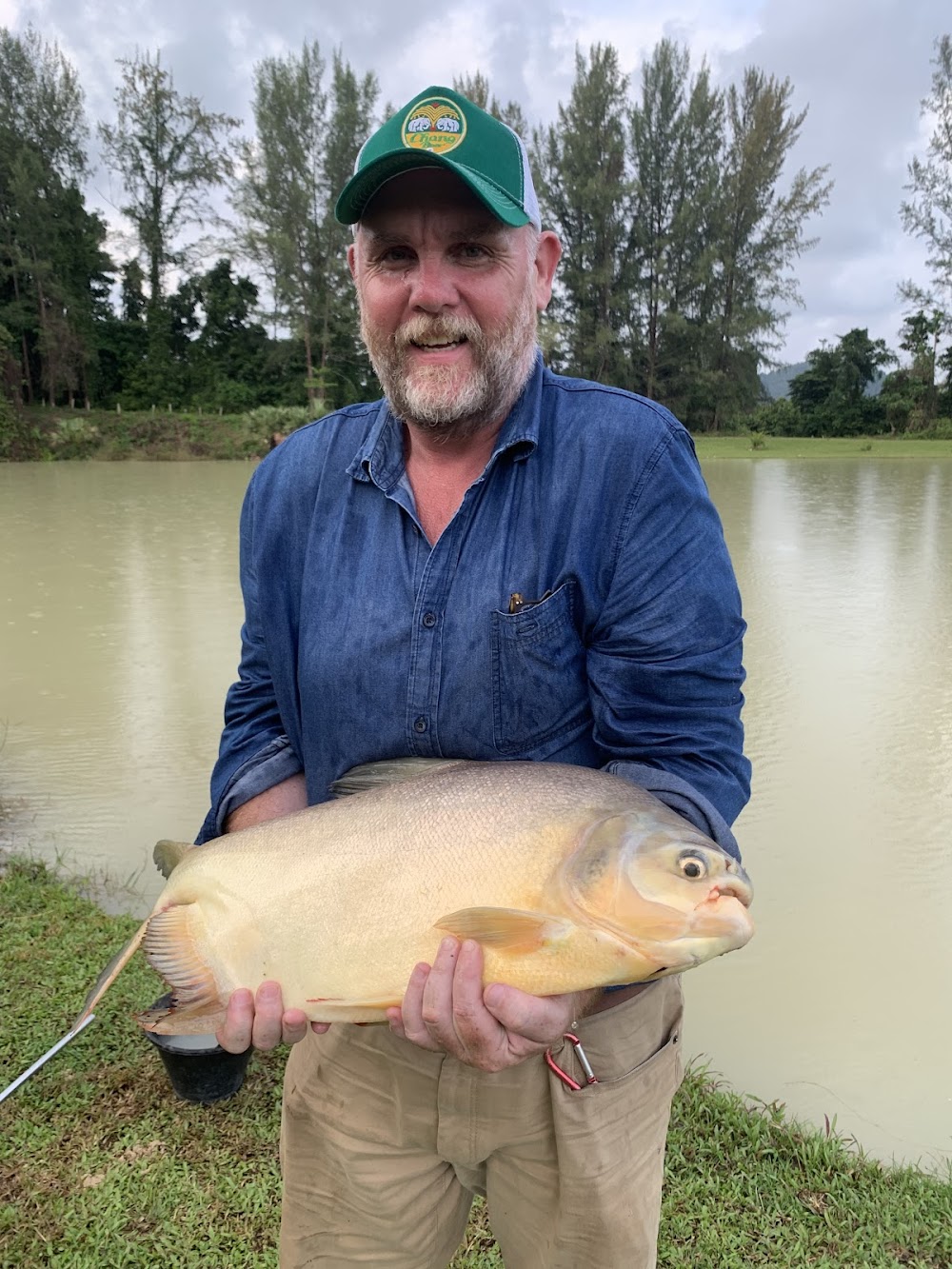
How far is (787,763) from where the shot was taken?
5.74 metres

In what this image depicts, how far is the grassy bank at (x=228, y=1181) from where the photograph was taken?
87.7 inches

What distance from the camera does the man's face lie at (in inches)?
62.2

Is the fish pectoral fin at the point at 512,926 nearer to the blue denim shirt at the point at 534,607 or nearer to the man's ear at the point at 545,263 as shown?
the blue denim shirt at the point at 534,607

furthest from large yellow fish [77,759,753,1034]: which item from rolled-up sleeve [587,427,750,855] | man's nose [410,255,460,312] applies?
man's nose [410,255,460,312]

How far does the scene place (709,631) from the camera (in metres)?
1.46

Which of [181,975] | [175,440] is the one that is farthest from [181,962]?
[175,440]

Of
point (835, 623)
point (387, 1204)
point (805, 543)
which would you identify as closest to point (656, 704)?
point (387, 1204)

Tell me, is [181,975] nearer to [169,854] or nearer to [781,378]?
[169,854]

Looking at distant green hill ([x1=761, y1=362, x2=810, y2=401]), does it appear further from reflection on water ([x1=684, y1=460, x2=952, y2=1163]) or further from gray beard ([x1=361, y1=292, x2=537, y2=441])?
gray beard ([x1=361, y1=292, x2=537, y2=441])

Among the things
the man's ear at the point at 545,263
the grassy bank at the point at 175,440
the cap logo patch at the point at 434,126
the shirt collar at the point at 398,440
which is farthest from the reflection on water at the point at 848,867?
the grassy bank at the point at 175,440

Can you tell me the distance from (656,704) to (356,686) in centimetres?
51

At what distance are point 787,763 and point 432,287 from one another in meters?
4.81

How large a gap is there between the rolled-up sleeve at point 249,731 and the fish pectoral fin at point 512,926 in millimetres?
659

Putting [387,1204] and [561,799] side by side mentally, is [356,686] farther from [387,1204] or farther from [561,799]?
[387,1204]
